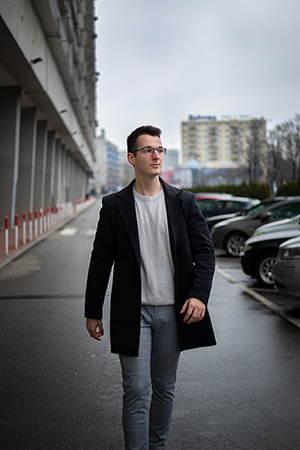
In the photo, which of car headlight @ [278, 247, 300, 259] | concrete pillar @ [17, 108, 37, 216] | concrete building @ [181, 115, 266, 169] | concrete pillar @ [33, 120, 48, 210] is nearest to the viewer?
car headlight @ [278, 247, 300, 259]

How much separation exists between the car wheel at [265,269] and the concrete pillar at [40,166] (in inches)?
981

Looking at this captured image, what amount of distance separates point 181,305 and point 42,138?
32.5m

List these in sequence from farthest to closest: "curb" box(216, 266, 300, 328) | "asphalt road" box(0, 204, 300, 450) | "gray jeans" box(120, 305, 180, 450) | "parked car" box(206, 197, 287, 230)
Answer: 1. "parked car" box(206, 197, 287, 230)
2. "curb" box(216, 266, 300, 328)
3. "asphalt road" box(0, 204, 300, 450)
4. "gray jeans" box(120, 305, 180, 450)

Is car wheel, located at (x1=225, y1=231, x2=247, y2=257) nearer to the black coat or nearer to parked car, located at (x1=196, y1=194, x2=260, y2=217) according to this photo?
parked car, located at (x1=196, y1=194, x2=260, y2=217)

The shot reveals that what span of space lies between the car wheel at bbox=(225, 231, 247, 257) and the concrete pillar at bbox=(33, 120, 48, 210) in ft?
65.6

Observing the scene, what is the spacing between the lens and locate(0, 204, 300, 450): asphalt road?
11.9ft

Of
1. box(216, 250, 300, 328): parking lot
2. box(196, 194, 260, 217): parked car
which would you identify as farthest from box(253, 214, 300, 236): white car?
box(196, 194, 260, 217): parked car

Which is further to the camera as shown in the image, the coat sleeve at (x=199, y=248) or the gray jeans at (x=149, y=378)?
the coat sleeve at (x=199, y=248)

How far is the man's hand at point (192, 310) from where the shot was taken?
287 centimetres

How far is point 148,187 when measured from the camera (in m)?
3.03

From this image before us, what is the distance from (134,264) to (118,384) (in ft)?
7.27

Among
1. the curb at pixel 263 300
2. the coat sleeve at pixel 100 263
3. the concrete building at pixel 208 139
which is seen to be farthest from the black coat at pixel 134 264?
the concrete building at pixel 208 139

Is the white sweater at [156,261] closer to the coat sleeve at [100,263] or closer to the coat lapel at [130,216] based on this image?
the coat lapel at [130,216]

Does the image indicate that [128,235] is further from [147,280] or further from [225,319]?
[225,319]
